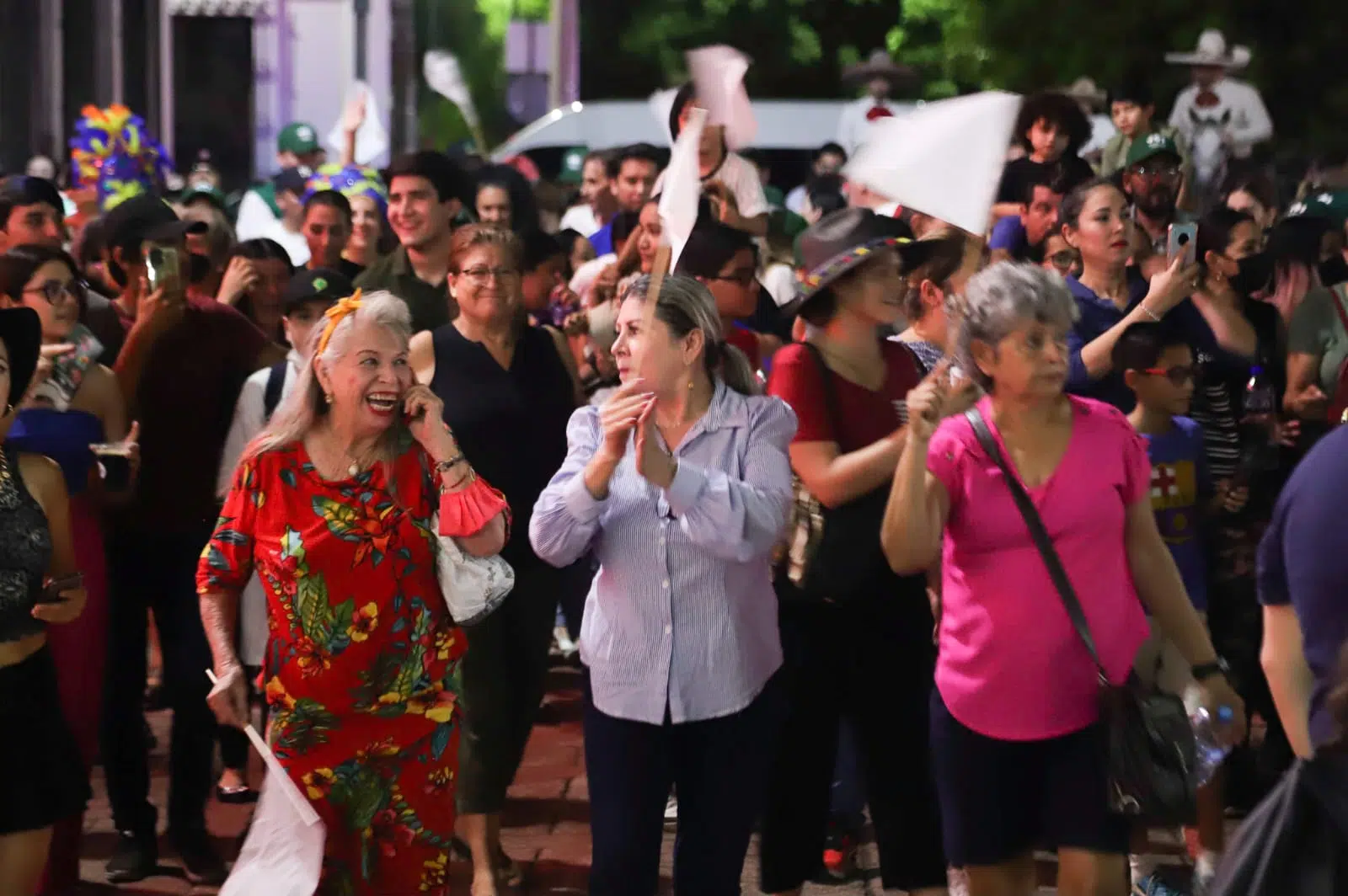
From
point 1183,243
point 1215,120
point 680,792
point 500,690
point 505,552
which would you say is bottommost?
point 500,690

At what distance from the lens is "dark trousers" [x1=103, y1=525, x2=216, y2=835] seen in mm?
6965

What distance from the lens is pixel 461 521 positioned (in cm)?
521

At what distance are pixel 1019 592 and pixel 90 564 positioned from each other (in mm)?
3097

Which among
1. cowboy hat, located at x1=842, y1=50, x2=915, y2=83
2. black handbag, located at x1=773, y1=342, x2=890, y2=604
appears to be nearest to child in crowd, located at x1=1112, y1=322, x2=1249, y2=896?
black handbag, located at x1=773, y1=342, x2=890, y2=604

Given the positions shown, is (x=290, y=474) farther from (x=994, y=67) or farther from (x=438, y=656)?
(x=994, y=67)

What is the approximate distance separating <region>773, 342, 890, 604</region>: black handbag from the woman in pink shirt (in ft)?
1.61

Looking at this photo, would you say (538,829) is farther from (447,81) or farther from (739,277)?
(447,81)

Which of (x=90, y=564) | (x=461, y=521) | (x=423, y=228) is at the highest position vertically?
(x=423, y=228)

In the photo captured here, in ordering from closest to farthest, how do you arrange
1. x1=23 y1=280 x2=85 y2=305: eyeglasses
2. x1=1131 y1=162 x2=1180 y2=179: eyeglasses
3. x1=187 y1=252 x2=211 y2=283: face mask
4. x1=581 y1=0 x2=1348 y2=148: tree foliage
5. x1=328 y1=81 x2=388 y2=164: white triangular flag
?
x1=23 y1=280 x2=85 y2=305: eyeglasses < x1=187 y1=252 x2=211 y2=283: face mask < x1=1131 y1=162 x2=1180 y2=179: eyeglasses < x1=328 y1=81 x2=388 y2=164: white triangular flag < x1=581 y1=0 x2=1348 y2=148: tree foliage

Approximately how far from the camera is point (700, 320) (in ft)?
17.2

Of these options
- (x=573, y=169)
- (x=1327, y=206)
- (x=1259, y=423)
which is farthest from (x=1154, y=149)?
(x=573, y=169)

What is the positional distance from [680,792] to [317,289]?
301cm

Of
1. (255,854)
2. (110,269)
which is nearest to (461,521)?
(255,854)

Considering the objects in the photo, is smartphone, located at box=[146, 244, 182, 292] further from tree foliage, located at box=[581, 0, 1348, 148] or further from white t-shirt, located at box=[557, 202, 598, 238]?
tree foliage, located at box=[581, 0, 1348, 148]
